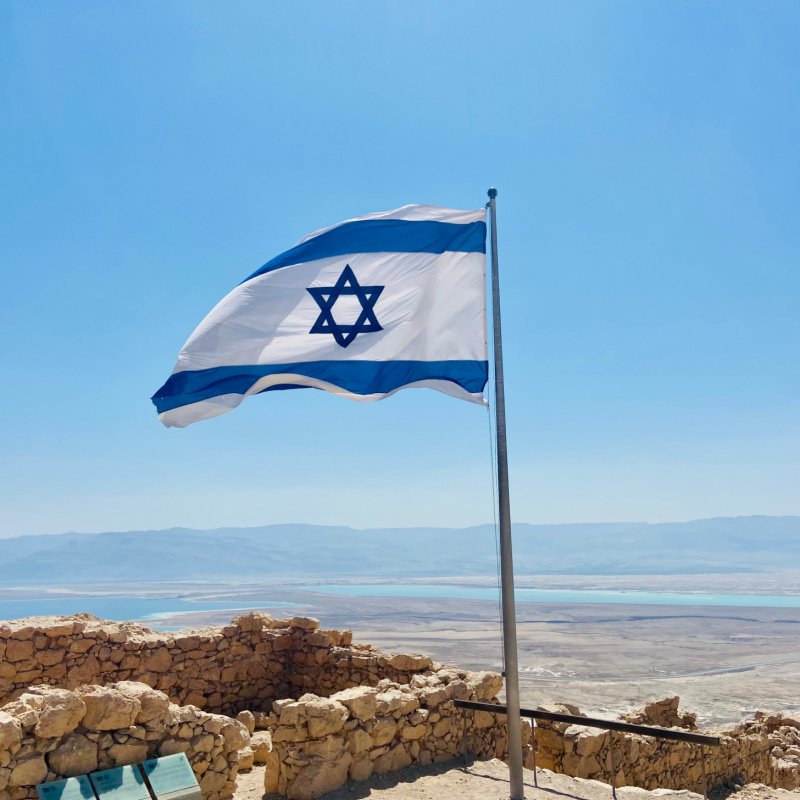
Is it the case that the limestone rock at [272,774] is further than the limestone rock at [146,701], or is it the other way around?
the limestone rock at [272,774]

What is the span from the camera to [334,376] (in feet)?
24.4

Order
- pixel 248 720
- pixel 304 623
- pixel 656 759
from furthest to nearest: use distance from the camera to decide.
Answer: pixel 304 623
pixel 656 759
pixel 248 720

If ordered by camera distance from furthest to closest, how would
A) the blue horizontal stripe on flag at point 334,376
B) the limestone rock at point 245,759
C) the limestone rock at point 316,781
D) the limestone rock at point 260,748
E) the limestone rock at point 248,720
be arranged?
the limestone rock at point 248,720, the limestone rock at point 260,748, the limestone rock at point 245,759, the limestone rock at point 316,781, the blue horizontal stripe on flag at point 334,376

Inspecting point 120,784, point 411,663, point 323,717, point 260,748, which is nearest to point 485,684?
point 411,663

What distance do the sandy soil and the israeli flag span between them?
4493 mm

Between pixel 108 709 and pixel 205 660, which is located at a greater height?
pixel 108 709

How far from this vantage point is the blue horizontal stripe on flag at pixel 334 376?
731 centimetres

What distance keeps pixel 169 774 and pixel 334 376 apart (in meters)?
4.36

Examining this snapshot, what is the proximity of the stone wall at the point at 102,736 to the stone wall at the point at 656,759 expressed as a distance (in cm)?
614

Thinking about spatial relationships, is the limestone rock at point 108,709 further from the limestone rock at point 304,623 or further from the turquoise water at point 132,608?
the turquoise water at point 132,608

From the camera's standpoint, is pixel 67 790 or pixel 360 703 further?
pixel 360 703

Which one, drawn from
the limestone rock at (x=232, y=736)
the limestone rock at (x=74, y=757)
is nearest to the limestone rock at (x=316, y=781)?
the limestone rock at (x=232, y=736)

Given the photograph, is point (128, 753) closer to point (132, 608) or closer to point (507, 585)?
point (507, 585)

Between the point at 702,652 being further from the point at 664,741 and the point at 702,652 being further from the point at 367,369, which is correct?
the point at 367,369
